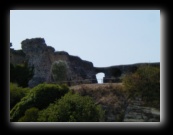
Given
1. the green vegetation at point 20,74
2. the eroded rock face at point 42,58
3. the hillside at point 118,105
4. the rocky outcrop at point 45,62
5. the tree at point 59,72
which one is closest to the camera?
the hillside at point 118,105

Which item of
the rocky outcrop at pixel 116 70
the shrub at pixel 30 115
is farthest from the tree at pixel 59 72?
the shrub at pixel 30 115

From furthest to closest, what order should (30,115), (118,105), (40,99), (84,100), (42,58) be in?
(42,58) → (118,105) → (40,99) → (30,115) → (84,100)

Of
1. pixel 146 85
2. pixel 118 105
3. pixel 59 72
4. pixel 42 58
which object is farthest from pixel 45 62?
pixel 146 85

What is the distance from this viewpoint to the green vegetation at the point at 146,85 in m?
14.1

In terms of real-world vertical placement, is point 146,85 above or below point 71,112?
above

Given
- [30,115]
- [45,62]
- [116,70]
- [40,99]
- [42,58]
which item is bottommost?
[30,115]

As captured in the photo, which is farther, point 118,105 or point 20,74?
point 20,74

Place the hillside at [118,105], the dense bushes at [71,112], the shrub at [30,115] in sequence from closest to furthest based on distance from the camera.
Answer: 1. the dense bushes at [71,112]
2. the shrub at [30,115]
3. the hillside at [118,105]

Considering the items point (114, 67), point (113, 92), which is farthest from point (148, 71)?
point (114, 67)

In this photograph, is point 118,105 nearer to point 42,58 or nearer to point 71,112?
point 71,112

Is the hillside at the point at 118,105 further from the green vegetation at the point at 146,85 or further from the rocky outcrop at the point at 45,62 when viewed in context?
the rocky outcrop at the point at 45,62

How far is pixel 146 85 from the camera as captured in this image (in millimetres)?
14484
